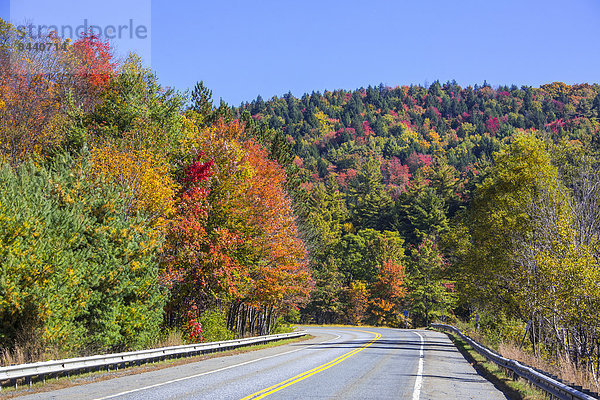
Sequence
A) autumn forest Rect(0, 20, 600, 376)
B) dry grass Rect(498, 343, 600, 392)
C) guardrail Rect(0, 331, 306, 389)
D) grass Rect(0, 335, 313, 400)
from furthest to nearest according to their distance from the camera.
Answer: autumn forest Rect(0, 20, 600, 376)
dry grass Rect(498, 343, 600, 392)
guardrail Rect(0, 331, 306, 389)
grass Rect(0, 335, 313, 400)

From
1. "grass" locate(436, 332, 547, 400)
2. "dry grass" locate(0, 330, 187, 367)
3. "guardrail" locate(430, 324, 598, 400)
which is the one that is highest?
"dry grass" locate(0, 330, 187, 367)

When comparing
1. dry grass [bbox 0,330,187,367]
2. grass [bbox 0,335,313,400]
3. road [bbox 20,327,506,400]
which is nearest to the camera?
road [bbox 20,327,506,400]

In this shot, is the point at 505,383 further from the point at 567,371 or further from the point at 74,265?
the point at 74,265

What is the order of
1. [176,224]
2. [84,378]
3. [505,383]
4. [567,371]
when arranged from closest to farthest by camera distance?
1. [84,378]
2. [567,371]
3. [505,383]
4. [176,224]

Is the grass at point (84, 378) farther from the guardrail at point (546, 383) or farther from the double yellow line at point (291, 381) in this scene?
the guardrail at point (546, 383)

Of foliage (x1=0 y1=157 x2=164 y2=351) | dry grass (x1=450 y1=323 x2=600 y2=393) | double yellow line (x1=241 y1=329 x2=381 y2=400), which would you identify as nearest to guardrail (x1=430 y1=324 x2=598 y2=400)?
dry grass (x1=450 y1=323 x2=600 y2=393)

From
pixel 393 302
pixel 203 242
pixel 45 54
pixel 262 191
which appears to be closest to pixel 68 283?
pixel 203 242

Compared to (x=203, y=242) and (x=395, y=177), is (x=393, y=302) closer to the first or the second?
(x=203, y=242)

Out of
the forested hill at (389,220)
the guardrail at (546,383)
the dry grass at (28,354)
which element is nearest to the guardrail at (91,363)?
the dry grass at (28,354)

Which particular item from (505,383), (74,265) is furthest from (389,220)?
(74,265)

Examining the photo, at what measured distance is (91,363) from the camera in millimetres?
16078

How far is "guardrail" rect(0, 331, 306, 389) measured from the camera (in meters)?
13.1

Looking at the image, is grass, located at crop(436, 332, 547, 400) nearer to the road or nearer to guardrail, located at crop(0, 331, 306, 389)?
the road

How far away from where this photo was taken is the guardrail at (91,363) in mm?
13078
